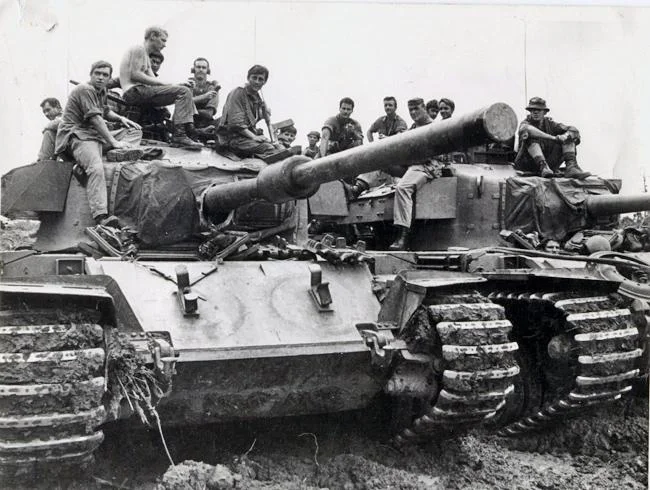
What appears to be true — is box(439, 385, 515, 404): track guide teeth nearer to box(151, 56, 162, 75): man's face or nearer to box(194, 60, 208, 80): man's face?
box(151, 56, 162, 75): man's face

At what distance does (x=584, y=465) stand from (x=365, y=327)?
2.42 m

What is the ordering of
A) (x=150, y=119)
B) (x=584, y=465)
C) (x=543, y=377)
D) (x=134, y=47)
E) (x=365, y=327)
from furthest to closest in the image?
(x=150, y=119) → (x=134, y=47) → (x=543, y=377) → (x=584, y=465) → (x=365, y=327)

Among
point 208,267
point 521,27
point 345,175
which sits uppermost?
point 521,27

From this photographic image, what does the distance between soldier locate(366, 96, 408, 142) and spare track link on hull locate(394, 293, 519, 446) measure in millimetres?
6906

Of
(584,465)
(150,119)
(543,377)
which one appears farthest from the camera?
(150,119)

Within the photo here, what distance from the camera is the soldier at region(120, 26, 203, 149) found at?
7.51 metres

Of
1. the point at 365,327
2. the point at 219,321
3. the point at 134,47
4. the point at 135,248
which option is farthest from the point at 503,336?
the point at 134,47

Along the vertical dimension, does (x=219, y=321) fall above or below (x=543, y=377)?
above

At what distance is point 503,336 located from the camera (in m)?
5.32

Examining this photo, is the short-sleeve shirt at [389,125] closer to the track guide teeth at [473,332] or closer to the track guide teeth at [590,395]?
the track guide teeth at [590,395]

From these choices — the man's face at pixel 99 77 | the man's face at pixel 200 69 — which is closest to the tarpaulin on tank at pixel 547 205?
the man's face at pixel 200 69

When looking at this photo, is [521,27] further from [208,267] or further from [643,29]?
[208,267]

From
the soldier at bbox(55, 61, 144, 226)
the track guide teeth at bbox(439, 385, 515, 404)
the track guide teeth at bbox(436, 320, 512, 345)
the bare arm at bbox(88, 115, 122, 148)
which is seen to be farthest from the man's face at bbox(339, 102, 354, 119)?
the track guide teeth at bbox(439, 385, 515, 404)

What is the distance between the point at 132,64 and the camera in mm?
7520
